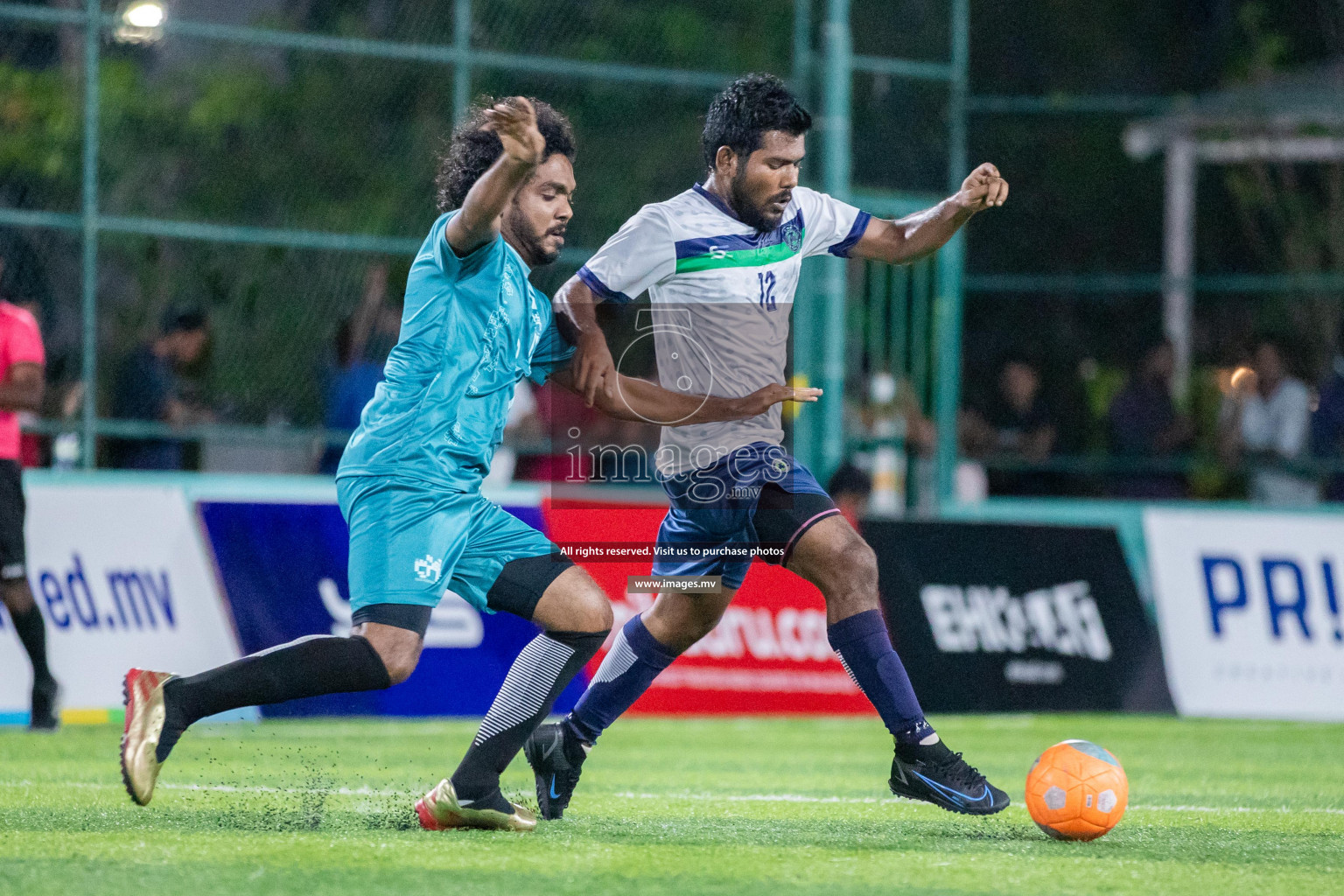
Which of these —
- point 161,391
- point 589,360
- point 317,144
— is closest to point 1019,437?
point 317,144

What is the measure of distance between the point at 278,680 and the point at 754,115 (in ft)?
7.68

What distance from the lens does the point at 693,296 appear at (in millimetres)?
6324

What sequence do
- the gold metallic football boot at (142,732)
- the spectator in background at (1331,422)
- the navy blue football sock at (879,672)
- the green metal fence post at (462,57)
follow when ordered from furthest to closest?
the spectator in background at (1331,422) < the green metal fence post at (462,57) < the navy blue football sock at (879,672) < the gold metallic football boot at (142,732)

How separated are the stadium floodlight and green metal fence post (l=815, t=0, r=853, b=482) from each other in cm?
434

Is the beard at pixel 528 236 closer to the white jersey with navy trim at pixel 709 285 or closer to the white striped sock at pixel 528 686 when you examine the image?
the white jersey with navy trim at pixel 709 285

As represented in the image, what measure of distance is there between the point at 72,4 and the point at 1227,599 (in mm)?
7657

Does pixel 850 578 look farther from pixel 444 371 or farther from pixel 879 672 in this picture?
pixel 444 371

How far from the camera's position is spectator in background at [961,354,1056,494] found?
14227 mm

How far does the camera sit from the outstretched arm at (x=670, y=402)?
19.3 feet

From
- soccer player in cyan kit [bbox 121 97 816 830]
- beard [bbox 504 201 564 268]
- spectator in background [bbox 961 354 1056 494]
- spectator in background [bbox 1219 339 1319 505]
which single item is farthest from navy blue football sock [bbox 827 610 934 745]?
spectator in background [bbox 961 354 1056 494]

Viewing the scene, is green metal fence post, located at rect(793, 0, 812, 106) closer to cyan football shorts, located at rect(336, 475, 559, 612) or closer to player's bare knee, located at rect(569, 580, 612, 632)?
player's bare knee, located at rect(569, 580, 612, 632)

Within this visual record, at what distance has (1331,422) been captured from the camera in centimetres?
1377

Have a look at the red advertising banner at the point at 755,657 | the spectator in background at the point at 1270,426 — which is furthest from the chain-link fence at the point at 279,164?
the spectator in background at the point at 1270,426

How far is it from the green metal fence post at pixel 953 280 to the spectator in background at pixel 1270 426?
2.01m
